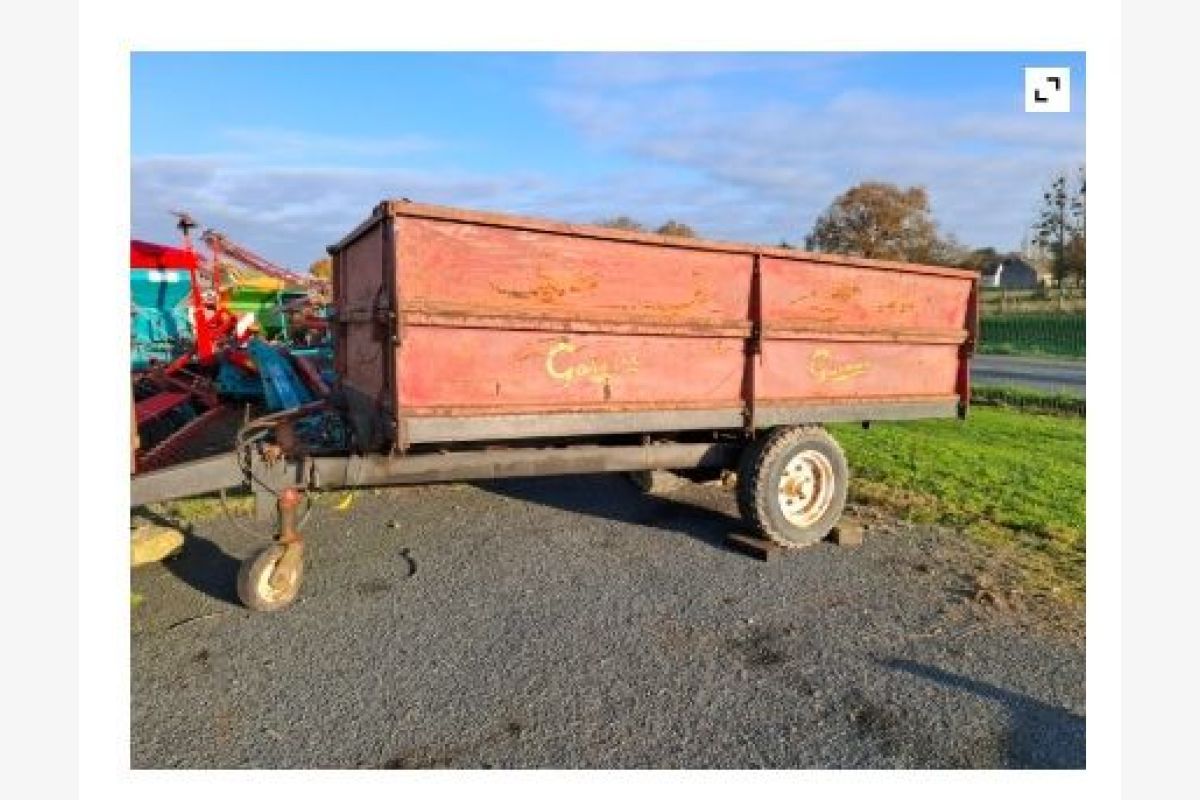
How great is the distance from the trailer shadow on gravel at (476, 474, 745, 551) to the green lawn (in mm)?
1702

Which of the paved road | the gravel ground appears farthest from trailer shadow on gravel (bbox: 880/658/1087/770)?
the paved road

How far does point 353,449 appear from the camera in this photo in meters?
4.89

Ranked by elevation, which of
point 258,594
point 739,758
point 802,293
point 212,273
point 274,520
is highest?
point 212,273

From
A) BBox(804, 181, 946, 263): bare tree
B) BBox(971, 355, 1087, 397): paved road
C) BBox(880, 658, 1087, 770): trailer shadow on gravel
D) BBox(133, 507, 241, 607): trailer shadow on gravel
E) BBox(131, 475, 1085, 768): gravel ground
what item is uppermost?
BBox(804, 181, 946, 263): bare tree

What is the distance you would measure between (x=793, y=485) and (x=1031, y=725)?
2457 mm

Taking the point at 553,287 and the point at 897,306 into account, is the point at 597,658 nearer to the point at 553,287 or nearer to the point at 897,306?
the point at 553,287

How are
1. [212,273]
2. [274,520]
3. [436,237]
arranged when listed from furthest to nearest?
[212,273]
[274,520]
[436,237]

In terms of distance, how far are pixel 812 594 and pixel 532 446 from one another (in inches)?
78.8

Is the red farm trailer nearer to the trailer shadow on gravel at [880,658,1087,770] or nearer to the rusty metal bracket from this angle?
the rusty metal bracket

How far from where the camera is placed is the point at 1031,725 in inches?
139

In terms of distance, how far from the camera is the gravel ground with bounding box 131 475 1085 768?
3.29m

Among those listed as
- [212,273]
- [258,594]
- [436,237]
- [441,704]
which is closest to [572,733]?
[441,704]

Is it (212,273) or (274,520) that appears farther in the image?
(212,273)

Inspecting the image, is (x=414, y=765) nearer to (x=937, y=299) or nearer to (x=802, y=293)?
(x=802, y=293)
